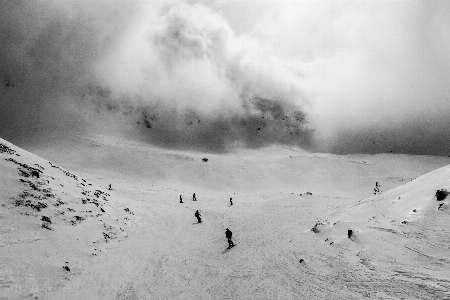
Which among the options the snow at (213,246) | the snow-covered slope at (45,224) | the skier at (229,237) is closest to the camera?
the snow at (213,246)

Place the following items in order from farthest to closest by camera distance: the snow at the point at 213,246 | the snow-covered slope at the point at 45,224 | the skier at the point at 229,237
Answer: the skier at the point at 229,237 → the snow-covered slope at the point at 45,224 → the snow at the point at 213,246

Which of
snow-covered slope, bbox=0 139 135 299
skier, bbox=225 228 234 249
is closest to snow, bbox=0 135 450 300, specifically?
snow-covered slope, bbox=0 139 135 299

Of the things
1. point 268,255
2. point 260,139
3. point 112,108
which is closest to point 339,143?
point 260,139

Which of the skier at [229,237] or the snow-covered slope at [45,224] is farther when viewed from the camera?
the skier at [229,237]

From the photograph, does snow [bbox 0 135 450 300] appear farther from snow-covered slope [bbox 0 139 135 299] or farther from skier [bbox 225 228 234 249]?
skier [bbox 225 228 234 249]

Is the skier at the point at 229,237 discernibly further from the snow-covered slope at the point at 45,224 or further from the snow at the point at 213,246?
the snow-covered slope at the point at 45,224

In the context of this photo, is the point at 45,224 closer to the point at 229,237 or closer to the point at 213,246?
the point at 213,246

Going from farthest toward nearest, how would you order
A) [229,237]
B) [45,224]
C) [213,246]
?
1. [213,246]
2. [229,237]
3. [45,224]

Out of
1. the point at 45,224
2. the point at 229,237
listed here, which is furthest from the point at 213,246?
the point at 45,224

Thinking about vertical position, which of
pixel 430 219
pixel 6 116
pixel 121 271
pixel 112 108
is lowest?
pixel 121 271

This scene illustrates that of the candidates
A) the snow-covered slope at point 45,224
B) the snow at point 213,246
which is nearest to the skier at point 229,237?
the snow at point 213,246

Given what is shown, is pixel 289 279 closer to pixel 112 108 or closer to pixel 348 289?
pixel 348 289
